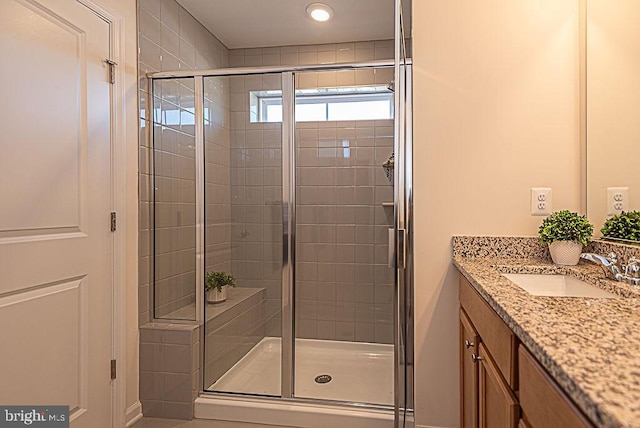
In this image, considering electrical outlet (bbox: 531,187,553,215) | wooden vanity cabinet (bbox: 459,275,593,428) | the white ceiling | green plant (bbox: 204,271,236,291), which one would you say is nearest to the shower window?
the white ceiling

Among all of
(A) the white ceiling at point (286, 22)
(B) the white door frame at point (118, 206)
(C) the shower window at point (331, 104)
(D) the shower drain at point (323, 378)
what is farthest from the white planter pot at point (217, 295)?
(A) the white ceiling at point (286, 22)

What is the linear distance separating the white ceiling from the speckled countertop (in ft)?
6.76

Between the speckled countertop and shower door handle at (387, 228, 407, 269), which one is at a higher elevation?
shower door handle at (387, 228, 407, 269)

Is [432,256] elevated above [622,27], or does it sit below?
below

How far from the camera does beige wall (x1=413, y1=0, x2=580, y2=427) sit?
1723mm

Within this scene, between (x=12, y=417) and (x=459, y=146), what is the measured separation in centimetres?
207

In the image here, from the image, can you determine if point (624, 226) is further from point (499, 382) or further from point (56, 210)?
point (56, 210)

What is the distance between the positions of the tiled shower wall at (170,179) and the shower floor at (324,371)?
1.75ft

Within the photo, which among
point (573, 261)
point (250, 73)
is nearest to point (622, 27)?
point (573, 261)

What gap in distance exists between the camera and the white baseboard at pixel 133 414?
2.05 meters

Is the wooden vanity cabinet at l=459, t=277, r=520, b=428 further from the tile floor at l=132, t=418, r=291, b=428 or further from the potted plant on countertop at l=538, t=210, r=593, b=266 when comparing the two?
the tile floor at l=132, t=418, r=291, b=428

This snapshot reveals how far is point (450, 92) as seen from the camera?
1797 mm

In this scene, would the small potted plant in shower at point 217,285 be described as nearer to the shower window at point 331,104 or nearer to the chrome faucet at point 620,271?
the shower window at point 331,104

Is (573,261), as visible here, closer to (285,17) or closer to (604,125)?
(604,125)
